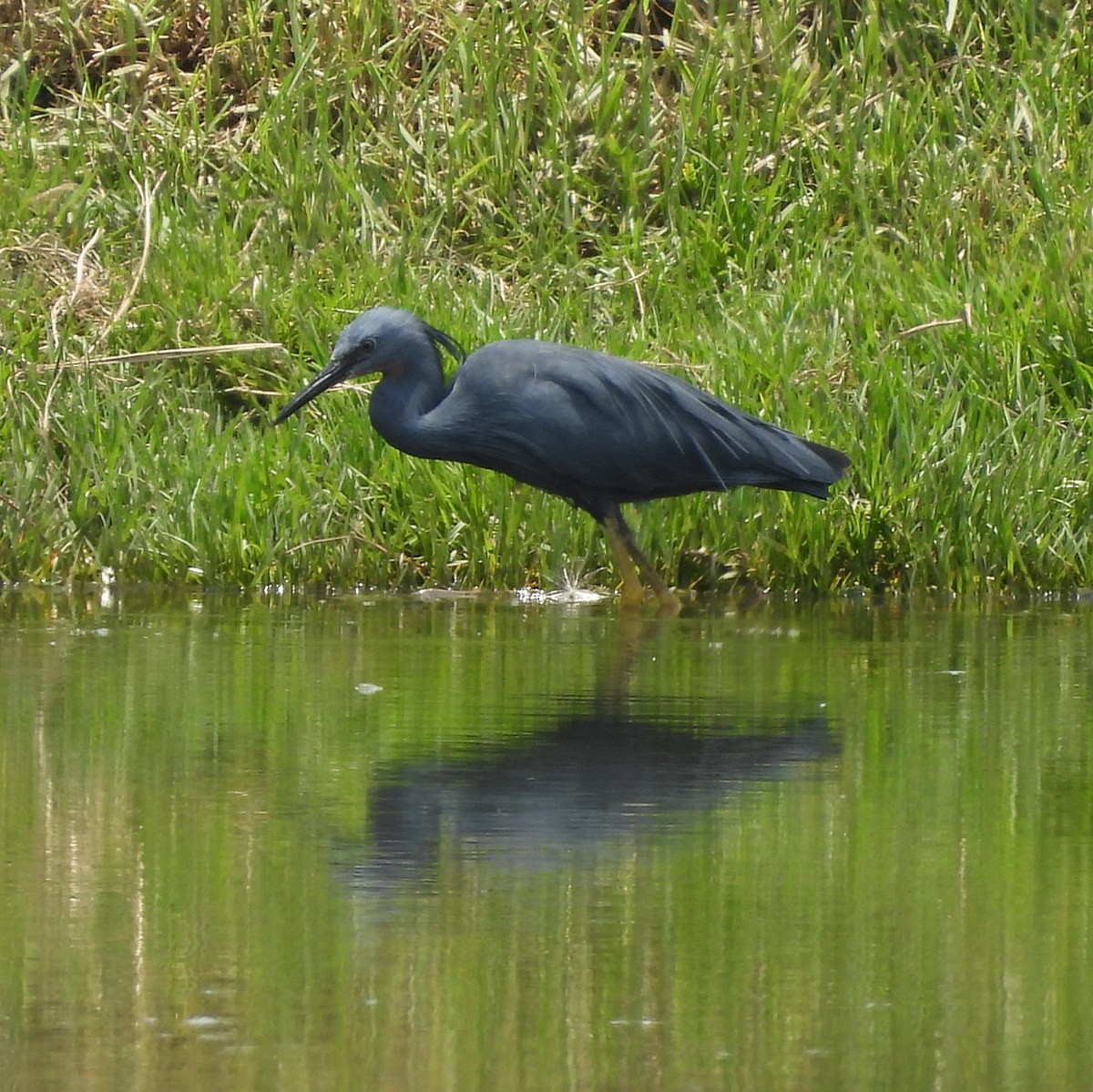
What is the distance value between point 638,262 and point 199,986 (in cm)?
703

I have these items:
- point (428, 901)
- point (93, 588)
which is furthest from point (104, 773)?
point (93, 588)

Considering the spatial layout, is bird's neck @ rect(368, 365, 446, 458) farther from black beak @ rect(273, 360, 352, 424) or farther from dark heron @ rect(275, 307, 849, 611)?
black beak @ rect(273, 360, 352, 424)

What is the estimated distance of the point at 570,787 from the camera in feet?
15.0

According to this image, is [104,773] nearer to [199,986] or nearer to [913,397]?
[199,986]

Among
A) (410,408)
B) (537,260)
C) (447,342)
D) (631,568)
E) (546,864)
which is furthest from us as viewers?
(537,260)

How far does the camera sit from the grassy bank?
804 cm

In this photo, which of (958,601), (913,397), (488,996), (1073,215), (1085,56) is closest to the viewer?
(488,996)

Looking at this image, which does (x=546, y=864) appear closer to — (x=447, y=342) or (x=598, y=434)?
(x=598, y=434)

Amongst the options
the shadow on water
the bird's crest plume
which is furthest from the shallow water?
the bird's crest plume

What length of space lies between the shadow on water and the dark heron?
2172 mm

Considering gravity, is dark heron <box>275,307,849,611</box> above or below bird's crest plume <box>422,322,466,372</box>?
below

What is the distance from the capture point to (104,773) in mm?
4793

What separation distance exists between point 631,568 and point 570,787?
10.4ft

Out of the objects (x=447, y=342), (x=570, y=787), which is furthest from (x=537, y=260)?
(x=570, y=787)
